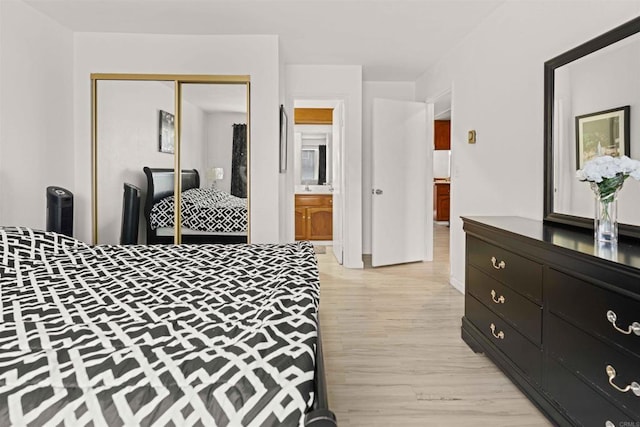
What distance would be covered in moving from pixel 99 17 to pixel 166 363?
365 centimetres

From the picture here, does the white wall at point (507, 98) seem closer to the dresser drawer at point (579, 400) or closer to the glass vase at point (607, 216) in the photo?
the glass vase at point (607, 216)

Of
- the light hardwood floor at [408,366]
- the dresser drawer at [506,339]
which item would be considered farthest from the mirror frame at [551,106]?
the light hardwood floor at [408,366]

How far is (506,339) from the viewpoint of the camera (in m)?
2.43

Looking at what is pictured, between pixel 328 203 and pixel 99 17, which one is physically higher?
pixel 99 17

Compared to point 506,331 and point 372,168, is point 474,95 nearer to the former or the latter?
point 372,168

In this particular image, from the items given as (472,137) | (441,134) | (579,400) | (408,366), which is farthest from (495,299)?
(441,134)

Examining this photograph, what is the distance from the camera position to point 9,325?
1392 millimetres

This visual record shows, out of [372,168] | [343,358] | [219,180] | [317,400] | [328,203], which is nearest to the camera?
[317,400]

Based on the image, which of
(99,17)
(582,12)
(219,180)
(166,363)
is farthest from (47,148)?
(582,12)

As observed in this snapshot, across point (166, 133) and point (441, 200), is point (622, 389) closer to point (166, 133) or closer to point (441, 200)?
point (166, 133)

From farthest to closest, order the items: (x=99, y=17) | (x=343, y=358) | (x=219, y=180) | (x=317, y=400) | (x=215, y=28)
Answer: (x=219, y=180) < (x=215, y=28) < (x=99, y=17) < (x=343, y=358) < (x=317, y=400)

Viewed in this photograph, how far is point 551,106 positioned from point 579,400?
1735mm

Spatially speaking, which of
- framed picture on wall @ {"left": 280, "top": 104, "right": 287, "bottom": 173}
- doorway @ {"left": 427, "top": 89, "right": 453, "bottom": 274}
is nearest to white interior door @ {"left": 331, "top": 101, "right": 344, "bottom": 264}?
framed picture on wall @ {"left": 280, "top": 104, "right": 287, "bottom": 173}

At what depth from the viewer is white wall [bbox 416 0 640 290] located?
2.65m
